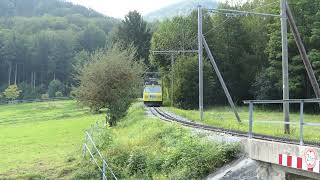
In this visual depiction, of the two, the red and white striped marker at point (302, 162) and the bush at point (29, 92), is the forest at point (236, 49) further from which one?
the bush at point (29, 92)

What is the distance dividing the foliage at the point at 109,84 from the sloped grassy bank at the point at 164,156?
1522 cm

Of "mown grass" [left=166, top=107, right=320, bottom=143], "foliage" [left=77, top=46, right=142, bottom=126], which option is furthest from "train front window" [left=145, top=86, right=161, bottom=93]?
"foliage" [left=77, top=46, right=142, bottom=126]

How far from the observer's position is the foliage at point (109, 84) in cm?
3762

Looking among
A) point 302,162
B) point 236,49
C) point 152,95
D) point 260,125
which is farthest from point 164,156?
point 236,49

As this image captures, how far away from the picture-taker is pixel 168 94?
6631cm

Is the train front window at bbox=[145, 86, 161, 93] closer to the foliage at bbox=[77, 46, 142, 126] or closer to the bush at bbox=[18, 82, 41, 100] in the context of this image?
the foliage at bbox=[77, 46, 142, 126]

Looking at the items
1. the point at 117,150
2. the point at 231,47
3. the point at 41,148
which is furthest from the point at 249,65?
the point at 117,150

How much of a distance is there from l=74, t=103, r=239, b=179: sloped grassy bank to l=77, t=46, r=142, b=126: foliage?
15.2 meters

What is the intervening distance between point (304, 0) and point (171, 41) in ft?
74.7

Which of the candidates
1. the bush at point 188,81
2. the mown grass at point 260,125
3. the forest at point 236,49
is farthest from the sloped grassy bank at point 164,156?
the bush at point 188,81

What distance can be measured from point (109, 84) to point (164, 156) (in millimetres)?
23490

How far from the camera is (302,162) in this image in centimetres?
929

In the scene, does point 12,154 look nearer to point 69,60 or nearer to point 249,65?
point 249,65

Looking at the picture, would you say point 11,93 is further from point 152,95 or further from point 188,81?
point 188,81
